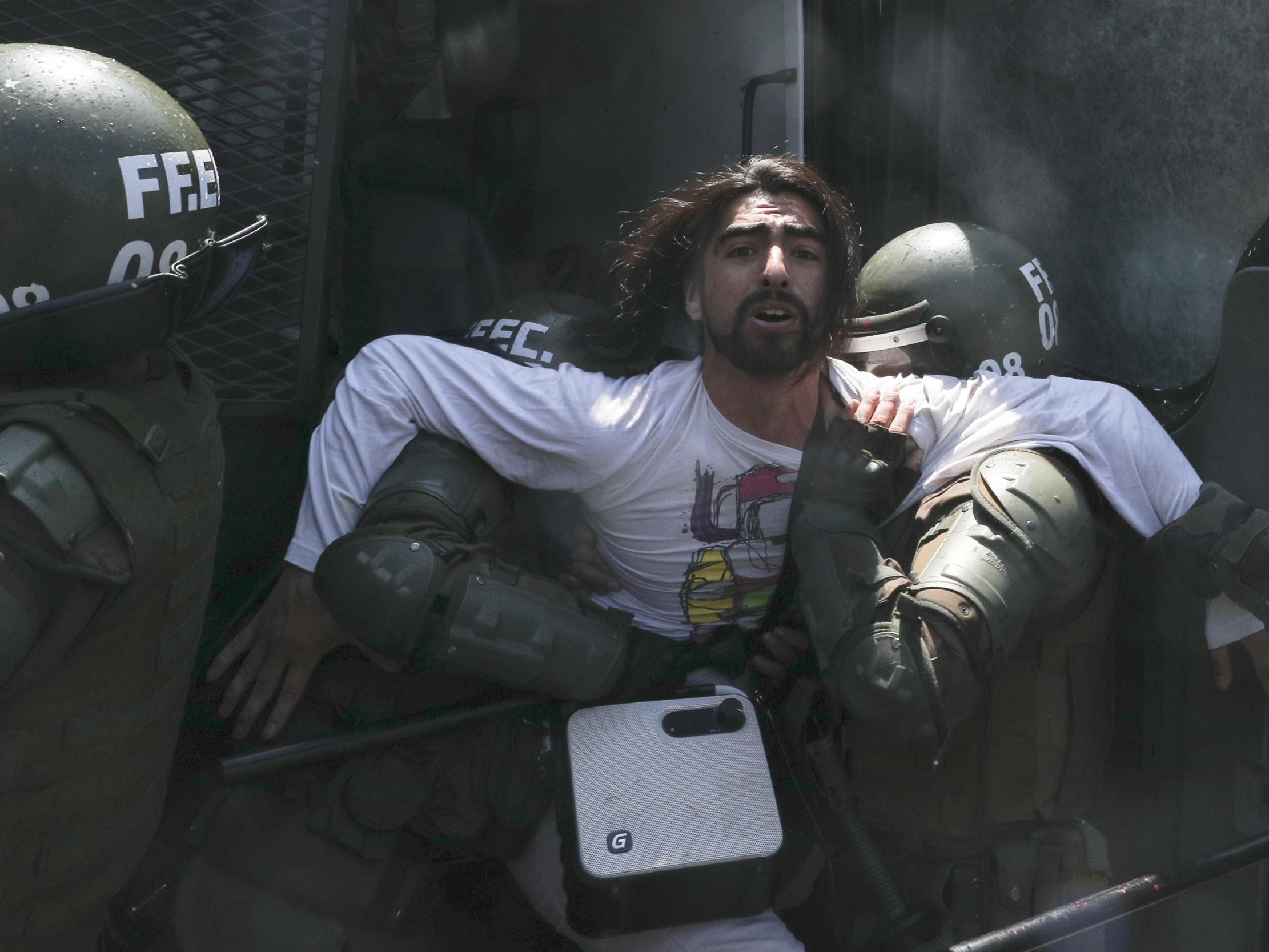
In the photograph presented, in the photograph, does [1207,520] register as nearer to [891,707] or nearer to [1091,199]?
[891,707]

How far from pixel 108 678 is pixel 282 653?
53 cm

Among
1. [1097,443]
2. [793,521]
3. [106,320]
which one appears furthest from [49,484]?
[1097,443]

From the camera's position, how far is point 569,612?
6.84 feet

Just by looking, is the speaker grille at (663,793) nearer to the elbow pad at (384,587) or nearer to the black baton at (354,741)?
the black baton at (354,741)

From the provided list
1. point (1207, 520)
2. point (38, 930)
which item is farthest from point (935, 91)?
point (38, 930)

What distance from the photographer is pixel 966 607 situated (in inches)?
72.8

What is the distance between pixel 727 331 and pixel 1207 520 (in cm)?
94

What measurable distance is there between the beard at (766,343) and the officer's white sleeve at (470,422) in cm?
22

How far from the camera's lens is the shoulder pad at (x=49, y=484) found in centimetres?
138

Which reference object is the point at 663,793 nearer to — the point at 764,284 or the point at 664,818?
the point at 664,818

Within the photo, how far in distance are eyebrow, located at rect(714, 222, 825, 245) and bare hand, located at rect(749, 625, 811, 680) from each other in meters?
0.80

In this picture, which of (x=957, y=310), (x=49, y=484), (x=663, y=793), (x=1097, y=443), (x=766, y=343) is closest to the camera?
(x=49, y=484)

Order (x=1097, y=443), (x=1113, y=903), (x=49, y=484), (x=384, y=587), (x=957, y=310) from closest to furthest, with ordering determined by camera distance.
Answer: (x=49, y=484)
(x=1113, y=903)
(x=384, y=587)
(x=1097, y=443)
(x=957, y=310)

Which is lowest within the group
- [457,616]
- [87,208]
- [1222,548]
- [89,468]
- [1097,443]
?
[457,616]
